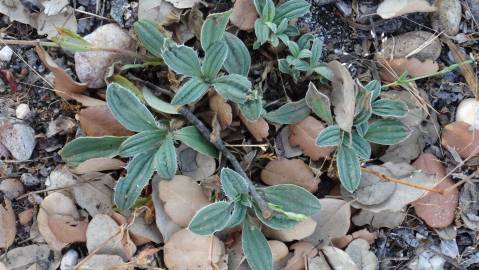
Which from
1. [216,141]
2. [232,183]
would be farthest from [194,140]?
[232,183]

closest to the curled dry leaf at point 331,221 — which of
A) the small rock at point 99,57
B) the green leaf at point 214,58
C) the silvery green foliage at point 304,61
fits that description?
the silvery green foliage at point 304,61

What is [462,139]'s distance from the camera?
1783 mm

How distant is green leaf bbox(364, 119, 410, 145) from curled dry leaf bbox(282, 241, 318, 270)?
1.07ft

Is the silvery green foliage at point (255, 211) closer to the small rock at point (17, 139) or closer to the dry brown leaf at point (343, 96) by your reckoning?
the dry brown leaf at point (343, 96)

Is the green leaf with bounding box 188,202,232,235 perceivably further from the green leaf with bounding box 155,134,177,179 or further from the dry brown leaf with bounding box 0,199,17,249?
the dry brown leaf with bounding box 0,199,17,249

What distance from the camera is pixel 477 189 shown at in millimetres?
1790

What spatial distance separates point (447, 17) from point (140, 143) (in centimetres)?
94

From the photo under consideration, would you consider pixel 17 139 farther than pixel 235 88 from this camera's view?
Yes

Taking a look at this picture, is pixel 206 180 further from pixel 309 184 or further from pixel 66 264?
pixel 66 264

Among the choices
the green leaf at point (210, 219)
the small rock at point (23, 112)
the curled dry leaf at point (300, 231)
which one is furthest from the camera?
the small rock at point (23, 112)

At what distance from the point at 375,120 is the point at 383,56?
0.64ft

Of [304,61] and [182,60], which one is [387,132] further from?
[182,60]

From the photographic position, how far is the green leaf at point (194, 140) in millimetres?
1629

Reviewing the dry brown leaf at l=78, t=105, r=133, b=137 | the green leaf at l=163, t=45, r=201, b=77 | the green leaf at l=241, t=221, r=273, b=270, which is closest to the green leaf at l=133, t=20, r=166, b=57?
the green leaf at l=163, t=45, r=201, b=77
